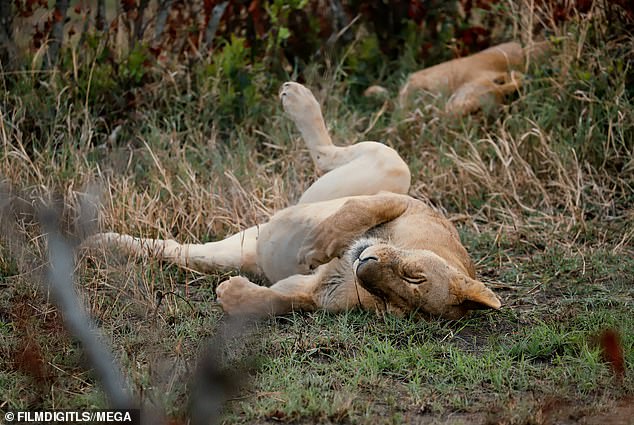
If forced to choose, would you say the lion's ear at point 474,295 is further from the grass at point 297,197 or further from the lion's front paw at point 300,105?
the lion's front paw at point 300,105

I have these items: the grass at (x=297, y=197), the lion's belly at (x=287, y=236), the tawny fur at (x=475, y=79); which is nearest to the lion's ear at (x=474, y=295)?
the grass at (x=297, y=197)

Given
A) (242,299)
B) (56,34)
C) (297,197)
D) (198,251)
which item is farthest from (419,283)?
(56,34)

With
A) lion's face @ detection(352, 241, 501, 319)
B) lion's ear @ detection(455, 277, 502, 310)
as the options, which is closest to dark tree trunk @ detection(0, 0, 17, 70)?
lion's face @ detection(352, 241, 501, 319)

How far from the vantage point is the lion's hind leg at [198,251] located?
505 cm

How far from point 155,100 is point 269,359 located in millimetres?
3357

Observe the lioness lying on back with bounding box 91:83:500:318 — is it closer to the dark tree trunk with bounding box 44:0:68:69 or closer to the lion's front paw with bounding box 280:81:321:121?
the lion's front paw with bounding box 280:81:321:121

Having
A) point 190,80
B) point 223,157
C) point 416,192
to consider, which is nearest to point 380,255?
point 416,192

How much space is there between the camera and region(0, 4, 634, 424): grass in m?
3.56

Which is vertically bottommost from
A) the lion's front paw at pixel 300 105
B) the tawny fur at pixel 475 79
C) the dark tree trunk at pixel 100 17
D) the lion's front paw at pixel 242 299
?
the tawny fur at pixel 475 79

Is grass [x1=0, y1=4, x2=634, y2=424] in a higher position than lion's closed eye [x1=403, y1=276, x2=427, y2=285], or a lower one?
lower

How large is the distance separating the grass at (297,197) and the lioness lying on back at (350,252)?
10 cm

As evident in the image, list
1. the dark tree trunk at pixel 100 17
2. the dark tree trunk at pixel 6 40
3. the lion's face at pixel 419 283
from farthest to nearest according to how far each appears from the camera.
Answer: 1. the dark tree trunk at pixel 100 17
2. the dark tree trunk at pixel 6 40
3. the lion's face at pixel 419 283

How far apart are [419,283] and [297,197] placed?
2.00 metres

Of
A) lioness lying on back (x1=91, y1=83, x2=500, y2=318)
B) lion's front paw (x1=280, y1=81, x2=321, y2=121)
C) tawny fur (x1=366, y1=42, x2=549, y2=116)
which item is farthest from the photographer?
tawny fur (x1=366, y1=42, x2=549, y2=116)
